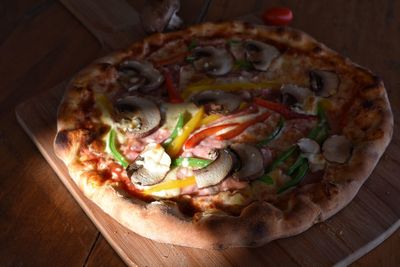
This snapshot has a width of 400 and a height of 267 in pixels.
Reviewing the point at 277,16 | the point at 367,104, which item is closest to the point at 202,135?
the point at 367,104

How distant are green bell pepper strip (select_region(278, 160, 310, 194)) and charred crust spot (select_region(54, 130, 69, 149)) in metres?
1.18

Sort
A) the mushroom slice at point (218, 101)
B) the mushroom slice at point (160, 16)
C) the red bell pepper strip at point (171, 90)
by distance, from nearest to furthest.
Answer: the mushroom slice at point (218, 101)
the red bell pepper strip at point (171, 90)
the mushroom slice at point (160, 16)

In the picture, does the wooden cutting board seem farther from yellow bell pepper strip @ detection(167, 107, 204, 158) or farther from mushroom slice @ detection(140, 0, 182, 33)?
mushroom slice @ detection(140, 0, 182, 33)

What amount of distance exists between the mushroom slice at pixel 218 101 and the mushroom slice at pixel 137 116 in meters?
0.27

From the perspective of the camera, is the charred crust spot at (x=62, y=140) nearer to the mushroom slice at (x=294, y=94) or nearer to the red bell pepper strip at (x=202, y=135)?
the red bell pepper strip at (x=202, y=135)

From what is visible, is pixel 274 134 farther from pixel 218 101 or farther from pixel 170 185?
pixel 170 185

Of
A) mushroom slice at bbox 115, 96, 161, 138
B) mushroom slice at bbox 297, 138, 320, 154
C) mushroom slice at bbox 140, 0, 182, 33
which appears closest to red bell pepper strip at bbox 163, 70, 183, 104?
mushroom slice at bbox 115, 96, 161, 138

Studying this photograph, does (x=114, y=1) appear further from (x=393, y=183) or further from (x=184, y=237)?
(x=393, y=183)

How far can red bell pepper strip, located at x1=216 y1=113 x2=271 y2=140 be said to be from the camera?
9.48 feet

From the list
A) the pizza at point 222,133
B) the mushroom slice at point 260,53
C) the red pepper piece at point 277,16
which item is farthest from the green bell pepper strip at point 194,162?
the red pepper piece at point 277,16

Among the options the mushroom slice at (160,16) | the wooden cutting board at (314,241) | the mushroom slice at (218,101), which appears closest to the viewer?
the wooden cutting board at (314,241)

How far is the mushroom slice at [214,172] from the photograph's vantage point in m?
2.63

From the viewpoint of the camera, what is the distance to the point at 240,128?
2.92 metres

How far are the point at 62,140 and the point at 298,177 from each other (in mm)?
1288
